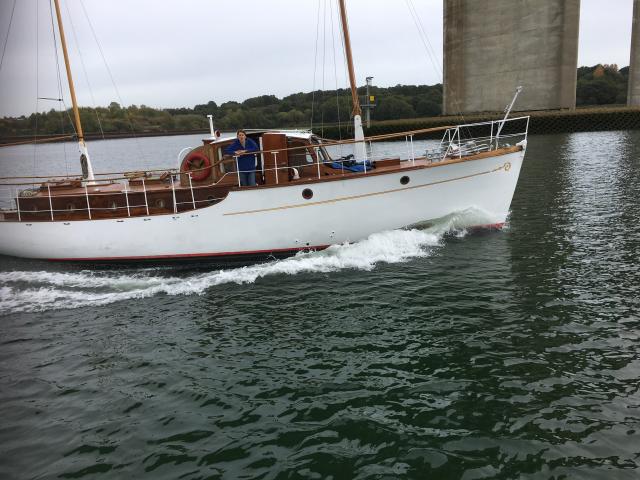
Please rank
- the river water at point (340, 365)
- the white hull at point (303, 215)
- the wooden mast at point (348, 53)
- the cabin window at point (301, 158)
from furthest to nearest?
1. the wooden mast at point (348, 53)
2. the cabin window at point (301, 158)
3. the white hull at point (303, 215)
4. the river water at point (340, 365)

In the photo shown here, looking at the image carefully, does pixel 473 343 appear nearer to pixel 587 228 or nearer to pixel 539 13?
pixel 587 228

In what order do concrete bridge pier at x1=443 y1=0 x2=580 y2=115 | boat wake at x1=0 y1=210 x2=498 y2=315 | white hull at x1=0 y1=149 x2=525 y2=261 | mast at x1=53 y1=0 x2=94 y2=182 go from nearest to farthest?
1. boat wake at x1=0 y1=210 x2=498 y2=315
2. white hull at x1=0 y1=149 x2=525 y2=261
3. mast at x1=53 y1=0 x2=94 y2=182
4. concrete bridge pier at x1=443 y1=0 x2=580 y2=115

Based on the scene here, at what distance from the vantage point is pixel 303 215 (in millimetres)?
13375

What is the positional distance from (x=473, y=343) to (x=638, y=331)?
115 inches

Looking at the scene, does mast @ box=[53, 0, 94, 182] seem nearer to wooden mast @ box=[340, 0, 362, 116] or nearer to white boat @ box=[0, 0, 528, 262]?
white boat @ box=[0, 0, 528, 262]

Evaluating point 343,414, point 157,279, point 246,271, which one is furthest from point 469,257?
point 157,279

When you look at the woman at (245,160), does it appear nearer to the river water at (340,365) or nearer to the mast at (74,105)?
the river water at (340,365)

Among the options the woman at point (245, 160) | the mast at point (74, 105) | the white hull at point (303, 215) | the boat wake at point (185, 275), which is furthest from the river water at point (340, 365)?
the mast at point (74, 105)

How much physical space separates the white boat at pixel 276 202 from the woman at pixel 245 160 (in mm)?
262

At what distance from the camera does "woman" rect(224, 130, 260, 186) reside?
1328 cm

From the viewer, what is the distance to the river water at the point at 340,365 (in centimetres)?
573

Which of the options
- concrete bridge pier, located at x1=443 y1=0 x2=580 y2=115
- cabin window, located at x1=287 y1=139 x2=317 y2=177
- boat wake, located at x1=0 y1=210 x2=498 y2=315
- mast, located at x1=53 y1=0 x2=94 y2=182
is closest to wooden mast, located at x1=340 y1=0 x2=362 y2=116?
cabin window, located at x1=287 y1=139 x2=317 y2=177

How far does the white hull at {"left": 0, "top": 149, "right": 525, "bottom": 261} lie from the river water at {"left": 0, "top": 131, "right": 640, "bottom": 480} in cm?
58

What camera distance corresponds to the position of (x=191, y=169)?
14.7m
